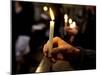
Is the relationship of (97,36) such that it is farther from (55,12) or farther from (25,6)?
(25,6)

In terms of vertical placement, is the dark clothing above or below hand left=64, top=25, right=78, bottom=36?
below

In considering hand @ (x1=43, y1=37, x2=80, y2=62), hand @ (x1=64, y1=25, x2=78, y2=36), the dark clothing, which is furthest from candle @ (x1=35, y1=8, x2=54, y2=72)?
the dark clothing

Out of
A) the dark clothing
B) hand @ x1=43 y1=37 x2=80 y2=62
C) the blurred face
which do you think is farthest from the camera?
the dark clothing

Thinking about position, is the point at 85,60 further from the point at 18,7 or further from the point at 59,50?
the point at 18,7

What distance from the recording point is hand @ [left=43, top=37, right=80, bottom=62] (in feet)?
7.64

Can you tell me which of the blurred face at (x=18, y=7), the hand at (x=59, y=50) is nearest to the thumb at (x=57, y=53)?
the hand at (x=59, y=50)

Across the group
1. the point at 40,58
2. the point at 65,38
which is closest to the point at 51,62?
the point at 40,58

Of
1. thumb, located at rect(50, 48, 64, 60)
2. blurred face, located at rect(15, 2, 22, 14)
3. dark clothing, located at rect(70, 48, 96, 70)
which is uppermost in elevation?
blurred face, located at rect(15, 2, 22, 14)

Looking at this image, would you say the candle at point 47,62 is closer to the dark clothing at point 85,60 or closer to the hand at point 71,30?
the hand at point 71,30

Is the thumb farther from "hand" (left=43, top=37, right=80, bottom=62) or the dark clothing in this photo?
the dark clothing

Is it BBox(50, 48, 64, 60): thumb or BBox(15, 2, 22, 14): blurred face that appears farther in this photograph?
BBox(50, 48, 64, 60): thumb

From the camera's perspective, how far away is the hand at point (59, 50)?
233 centimetres

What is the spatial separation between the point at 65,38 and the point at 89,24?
37cm

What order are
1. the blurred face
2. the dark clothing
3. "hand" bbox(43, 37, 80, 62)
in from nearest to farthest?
the blurred face → "hand" bbox(43, 37, 80, 62) → the dark clothing
